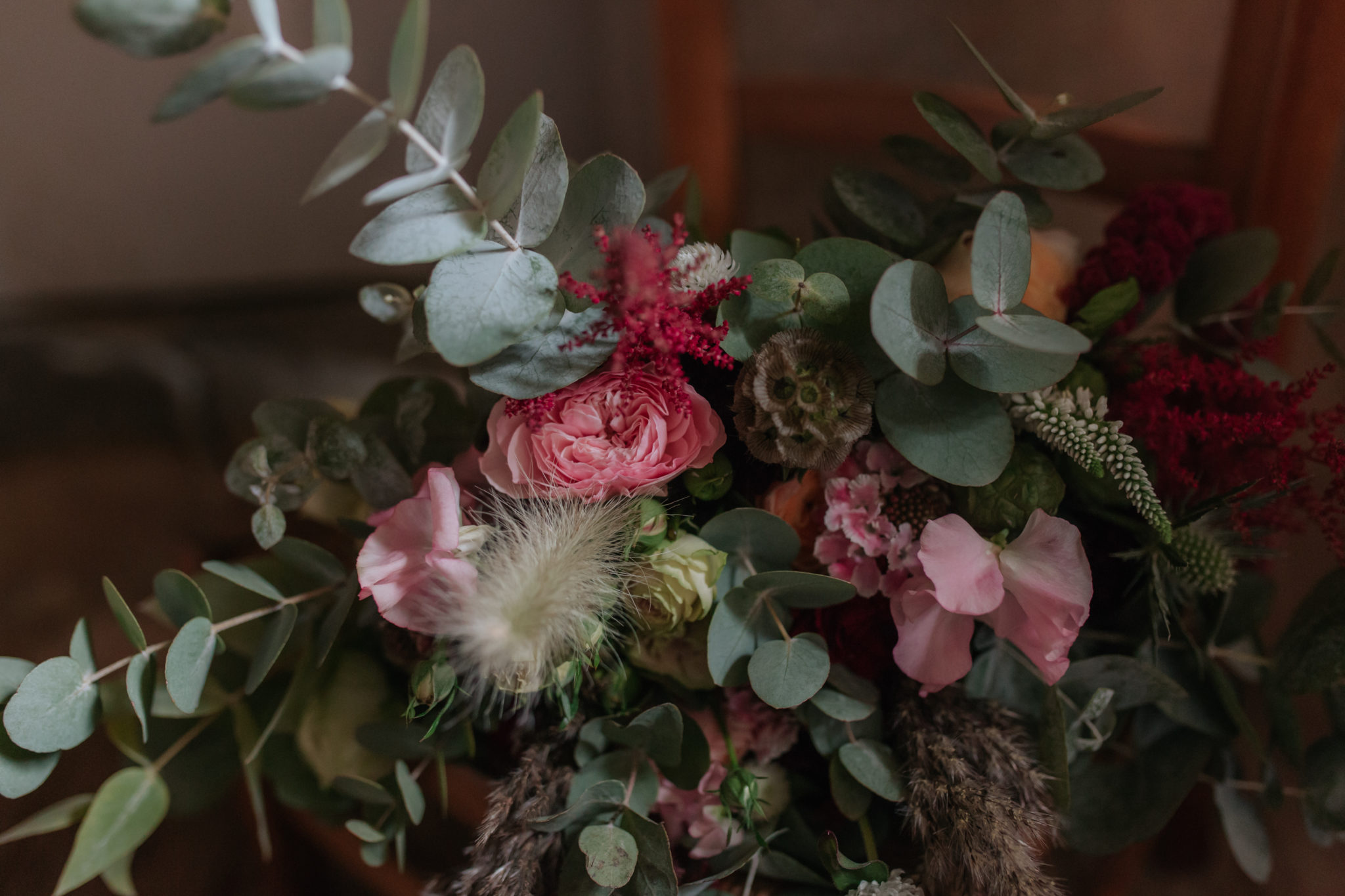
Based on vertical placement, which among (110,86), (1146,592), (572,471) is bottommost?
(1146,592)

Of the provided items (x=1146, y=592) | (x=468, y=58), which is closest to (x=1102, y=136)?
(x=1146, y=592)

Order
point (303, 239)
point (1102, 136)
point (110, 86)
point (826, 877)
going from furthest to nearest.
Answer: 1. point (303, 239)
2. point (110, 86)
3. point (1102, 136)
4. point (826, 877)

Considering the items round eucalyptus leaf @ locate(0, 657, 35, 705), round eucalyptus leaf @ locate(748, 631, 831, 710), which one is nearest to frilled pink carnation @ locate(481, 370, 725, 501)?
round eucalyptus leaf @ locate(748, 631, 831, 710)

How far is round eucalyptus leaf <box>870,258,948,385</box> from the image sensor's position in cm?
36

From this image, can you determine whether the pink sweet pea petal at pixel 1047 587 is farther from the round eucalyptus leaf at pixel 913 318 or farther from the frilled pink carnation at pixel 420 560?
the frilled pink carnation at pixel 420 560

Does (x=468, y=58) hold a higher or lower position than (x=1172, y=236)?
higher

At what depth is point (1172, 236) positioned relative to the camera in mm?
488

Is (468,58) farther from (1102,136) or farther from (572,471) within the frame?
(1102,136)

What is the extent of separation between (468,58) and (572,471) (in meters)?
0.19

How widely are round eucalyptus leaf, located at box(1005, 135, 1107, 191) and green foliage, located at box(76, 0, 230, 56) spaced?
415 mm

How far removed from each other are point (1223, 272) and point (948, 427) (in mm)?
290

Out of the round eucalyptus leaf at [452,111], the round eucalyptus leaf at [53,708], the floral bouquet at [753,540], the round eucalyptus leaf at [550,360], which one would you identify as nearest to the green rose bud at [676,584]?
the floral bouquet at [753,540]

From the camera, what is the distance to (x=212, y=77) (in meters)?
0.29

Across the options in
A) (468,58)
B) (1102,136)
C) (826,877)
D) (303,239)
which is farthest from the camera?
(303,239)
